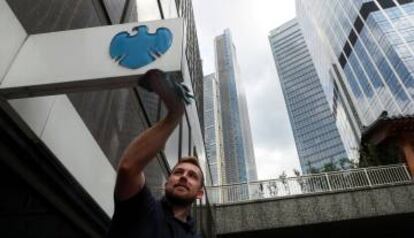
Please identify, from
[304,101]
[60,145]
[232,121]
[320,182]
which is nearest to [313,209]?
[320,182]

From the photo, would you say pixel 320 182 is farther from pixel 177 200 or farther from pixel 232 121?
pixel 232 121

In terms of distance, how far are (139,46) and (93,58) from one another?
0.36m

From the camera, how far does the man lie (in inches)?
62.1

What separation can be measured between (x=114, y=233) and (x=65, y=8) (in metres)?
2.68

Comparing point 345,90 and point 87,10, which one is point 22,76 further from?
point 345,90

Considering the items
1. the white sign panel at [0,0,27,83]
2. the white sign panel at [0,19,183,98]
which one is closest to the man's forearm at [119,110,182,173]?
the white sign panel at [0,19,183,98]

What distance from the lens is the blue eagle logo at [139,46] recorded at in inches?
100

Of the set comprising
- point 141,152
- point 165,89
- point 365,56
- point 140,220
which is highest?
point 365,56

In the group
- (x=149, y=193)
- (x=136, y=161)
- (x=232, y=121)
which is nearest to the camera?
(x=136, y=161)

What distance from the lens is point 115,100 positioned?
4719mm

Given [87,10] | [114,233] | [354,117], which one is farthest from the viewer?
[354,117]

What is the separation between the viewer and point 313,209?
1367cm

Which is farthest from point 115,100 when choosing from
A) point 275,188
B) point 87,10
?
point 275,188

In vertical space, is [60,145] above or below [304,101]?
below
